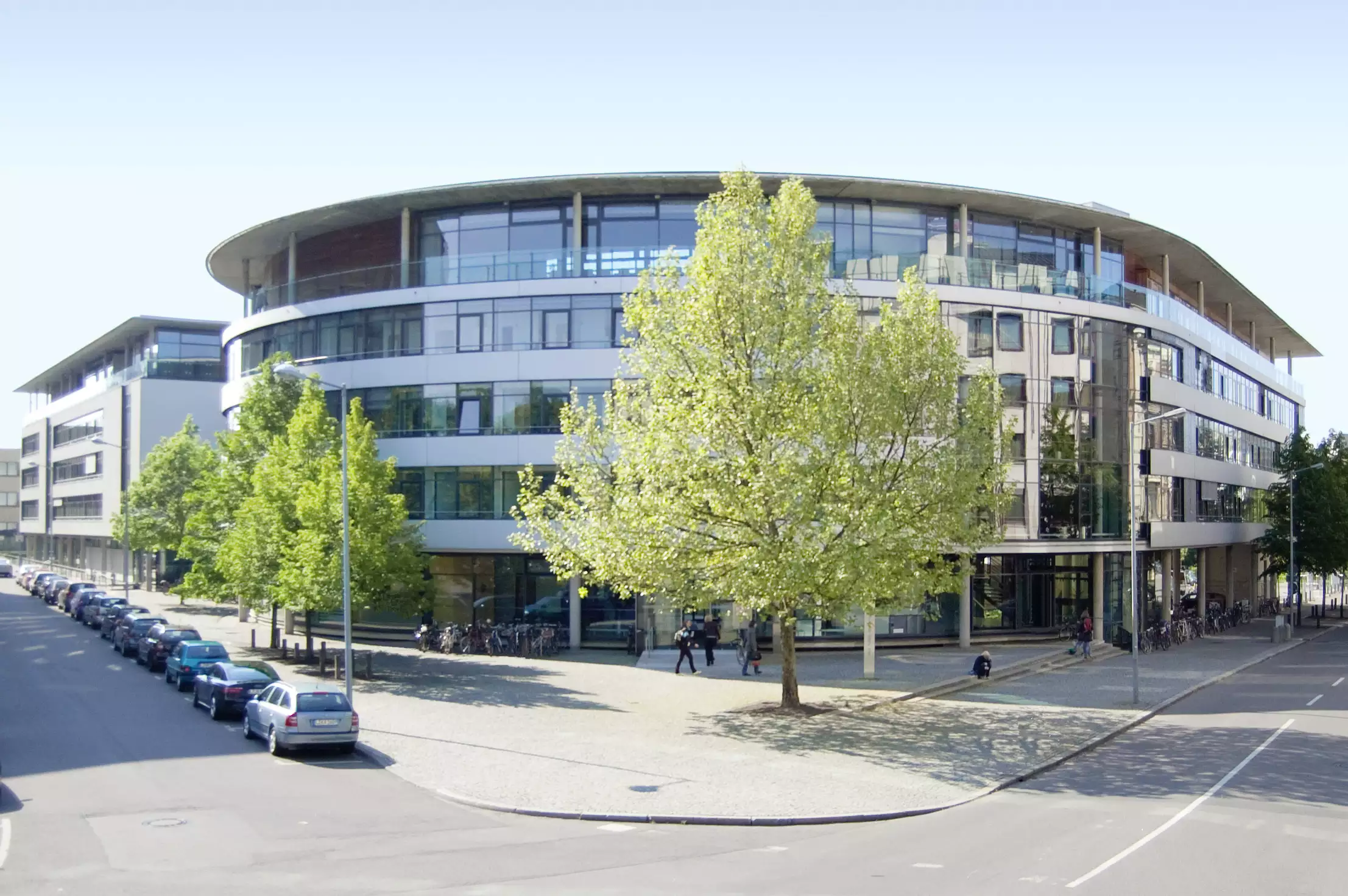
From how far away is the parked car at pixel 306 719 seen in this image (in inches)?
875

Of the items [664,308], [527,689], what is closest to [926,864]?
[664,308]

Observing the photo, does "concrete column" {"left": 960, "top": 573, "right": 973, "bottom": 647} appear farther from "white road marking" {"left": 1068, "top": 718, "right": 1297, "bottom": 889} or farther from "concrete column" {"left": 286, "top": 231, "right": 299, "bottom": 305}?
"concrete column" {"left": 286, "top": 231, "right": 299, "bottom": 305}

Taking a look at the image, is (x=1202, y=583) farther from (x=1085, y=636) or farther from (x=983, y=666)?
(x=983, y=666)

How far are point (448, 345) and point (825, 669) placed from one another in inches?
709

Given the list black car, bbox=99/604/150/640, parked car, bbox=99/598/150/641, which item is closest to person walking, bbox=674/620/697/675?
parked car, bbox=99/598/150/641

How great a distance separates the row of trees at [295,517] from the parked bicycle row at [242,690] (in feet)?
7.20

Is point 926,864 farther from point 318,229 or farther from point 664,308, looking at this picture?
point 318,229

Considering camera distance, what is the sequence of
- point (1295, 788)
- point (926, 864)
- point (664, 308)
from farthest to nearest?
point (664, 308) < point (1295, 788) < point (926, 864)

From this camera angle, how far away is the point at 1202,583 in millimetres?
61094

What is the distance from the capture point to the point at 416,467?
141ft

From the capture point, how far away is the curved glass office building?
41.4 meters

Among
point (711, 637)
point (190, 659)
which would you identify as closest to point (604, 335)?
point (711, 637)

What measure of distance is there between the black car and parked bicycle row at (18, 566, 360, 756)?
3.56ft

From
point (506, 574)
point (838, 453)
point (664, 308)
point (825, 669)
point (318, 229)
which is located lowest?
point (825, 669)
